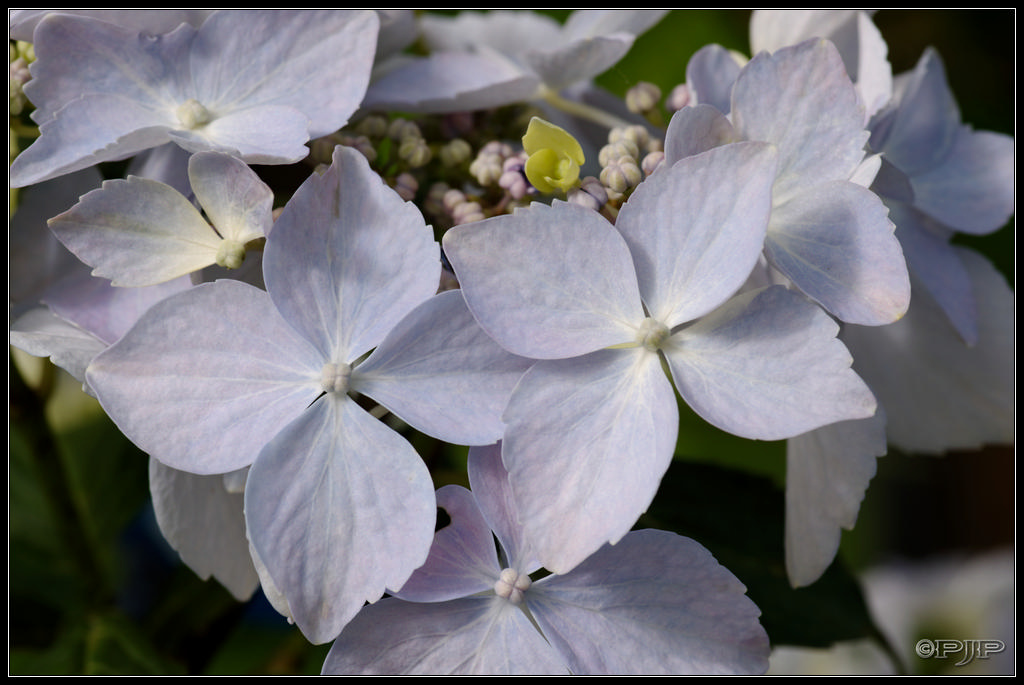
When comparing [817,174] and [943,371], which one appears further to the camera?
[943,371]

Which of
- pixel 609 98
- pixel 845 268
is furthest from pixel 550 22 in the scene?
pixel 845 268

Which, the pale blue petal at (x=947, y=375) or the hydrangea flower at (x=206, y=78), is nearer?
the hydrangea flower at (x=206, y=78)

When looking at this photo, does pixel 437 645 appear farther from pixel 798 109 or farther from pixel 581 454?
pixel 798 109

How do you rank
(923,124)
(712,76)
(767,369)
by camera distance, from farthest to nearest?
(923,124)
(712,76)
(767,369)

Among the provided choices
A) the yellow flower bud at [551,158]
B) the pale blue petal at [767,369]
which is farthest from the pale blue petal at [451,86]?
the pale blue petal at [767,369]

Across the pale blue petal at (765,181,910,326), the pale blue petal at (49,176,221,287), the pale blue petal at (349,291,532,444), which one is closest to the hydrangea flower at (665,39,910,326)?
the pale blue petal at (765,181,910,326)

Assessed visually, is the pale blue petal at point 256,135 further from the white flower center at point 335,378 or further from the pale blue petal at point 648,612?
the pale blue petal at point 648,612

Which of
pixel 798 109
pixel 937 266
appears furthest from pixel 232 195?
pixel 937 266
